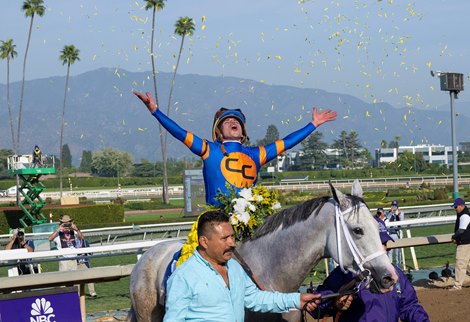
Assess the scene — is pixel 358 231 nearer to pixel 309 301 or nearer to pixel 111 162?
pixel 309 301

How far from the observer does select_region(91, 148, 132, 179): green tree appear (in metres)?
140

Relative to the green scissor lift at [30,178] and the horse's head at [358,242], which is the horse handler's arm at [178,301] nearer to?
the horse's head at [358,242]

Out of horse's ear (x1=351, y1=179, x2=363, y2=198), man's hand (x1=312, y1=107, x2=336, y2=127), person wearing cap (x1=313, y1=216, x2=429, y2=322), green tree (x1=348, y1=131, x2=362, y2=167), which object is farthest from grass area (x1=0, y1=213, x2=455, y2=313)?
green tree (x1=348, y1=131, x2=362, y2=167)

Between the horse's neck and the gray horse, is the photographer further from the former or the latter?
the horse's neck

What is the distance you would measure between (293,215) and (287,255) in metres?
0.24

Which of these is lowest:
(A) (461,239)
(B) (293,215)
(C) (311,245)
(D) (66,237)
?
(A) (461,239)

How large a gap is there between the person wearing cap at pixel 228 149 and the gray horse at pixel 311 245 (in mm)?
667

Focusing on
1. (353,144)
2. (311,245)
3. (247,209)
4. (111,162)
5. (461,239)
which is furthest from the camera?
(111,162)

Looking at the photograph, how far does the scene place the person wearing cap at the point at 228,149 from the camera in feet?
18.5

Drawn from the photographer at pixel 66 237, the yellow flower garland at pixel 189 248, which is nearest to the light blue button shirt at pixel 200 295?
the yellow flower garland at pixel 189 248

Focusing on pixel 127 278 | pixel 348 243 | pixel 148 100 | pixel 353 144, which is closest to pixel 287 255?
pixel 348 243

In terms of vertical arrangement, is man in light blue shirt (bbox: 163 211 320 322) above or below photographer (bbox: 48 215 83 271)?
above

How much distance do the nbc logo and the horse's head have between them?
2888 millimetres

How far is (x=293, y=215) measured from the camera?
4.80 m
